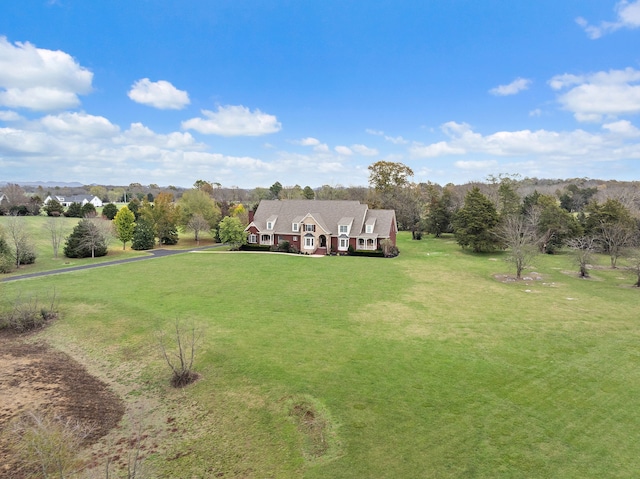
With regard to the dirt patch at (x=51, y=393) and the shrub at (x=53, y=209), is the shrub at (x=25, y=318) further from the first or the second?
the shrub at (x=53, y=209)

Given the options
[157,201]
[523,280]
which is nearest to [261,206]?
[157,201]

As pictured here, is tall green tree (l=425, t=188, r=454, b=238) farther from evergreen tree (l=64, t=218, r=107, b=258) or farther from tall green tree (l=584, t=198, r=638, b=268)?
evergreen tree (l=64, t=218, r=107, b=258)

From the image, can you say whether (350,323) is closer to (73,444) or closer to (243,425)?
(243,425)

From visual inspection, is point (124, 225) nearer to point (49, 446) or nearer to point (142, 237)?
point (142, 237)

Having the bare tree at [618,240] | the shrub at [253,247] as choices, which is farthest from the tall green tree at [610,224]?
the shrub at [253,247]

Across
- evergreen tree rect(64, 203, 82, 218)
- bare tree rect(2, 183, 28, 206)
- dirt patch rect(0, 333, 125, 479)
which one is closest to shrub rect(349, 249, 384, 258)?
dirt patch rect(0, 333, 125, 479)
